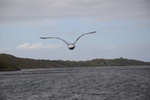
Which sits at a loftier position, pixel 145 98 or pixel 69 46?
pixel 69 46

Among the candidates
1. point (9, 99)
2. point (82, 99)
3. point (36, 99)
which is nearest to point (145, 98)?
point (82, 99)

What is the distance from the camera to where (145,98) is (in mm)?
54406

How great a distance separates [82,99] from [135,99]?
25.9 ft

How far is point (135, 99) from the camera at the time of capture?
53.8 m

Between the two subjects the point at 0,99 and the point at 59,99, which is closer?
the point at 59,99

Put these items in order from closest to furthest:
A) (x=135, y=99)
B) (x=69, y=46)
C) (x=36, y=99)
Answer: (x=135, y=99) → (x=36, y=99) → (x=69, y=46)

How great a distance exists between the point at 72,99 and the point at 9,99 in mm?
11043

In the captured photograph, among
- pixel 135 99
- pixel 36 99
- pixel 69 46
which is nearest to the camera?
pixel 135 99

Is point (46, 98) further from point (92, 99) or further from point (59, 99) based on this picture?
point (92, 99)

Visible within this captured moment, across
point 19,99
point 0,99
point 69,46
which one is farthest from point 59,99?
point 69,46

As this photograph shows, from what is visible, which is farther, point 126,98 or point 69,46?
point 69,46

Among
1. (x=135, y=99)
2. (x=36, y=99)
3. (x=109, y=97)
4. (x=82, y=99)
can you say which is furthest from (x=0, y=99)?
(x=135, y=99)

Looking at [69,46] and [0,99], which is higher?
[69,46]

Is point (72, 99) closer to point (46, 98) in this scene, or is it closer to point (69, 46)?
point (46, 98)
